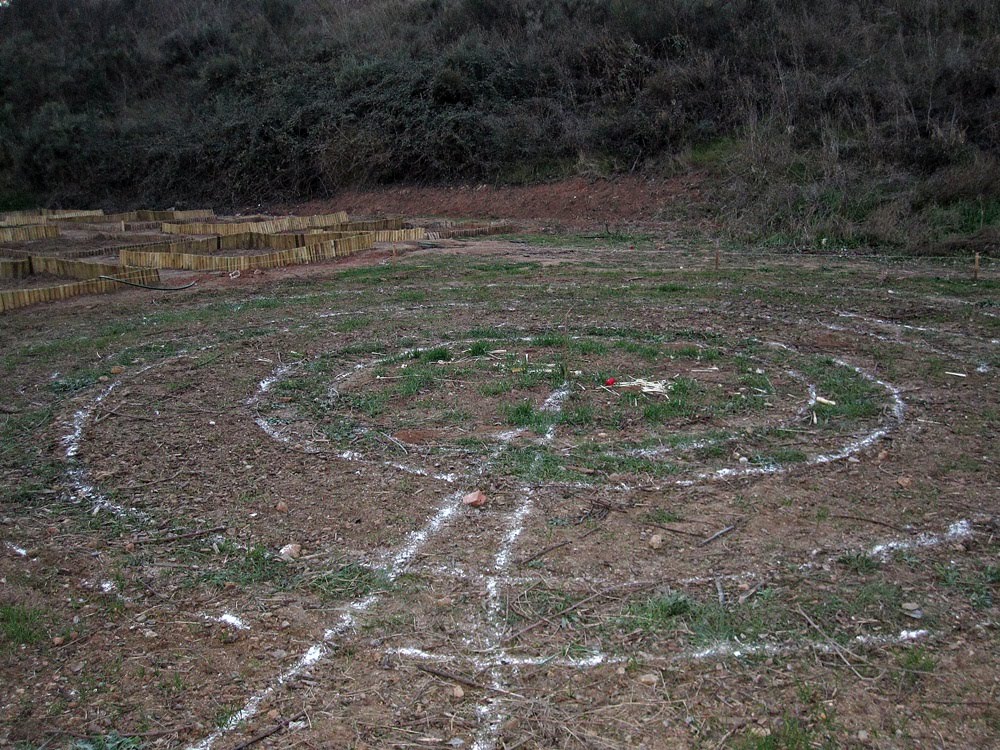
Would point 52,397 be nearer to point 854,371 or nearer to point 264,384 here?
point 264,384

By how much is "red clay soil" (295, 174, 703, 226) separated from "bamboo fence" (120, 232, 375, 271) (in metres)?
5.39

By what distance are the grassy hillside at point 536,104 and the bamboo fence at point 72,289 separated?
9.52 m

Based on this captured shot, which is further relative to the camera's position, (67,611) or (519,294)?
(519,294)

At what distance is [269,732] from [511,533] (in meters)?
1.76

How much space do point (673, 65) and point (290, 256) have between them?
12.1 meters

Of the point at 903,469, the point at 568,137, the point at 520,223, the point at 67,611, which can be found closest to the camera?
the point at 67,611

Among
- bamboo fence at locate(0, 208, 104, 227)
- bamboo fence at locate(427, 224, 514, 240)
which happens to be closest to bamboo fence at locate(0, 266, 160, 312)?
bamboo fence at locate(427, 224, 514, 240)

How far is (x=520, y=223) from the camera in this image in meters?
17.8

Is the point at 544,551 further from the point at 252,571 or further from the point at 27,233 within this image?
the point at 27,233

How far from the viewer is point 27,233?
Answer: 19.0m

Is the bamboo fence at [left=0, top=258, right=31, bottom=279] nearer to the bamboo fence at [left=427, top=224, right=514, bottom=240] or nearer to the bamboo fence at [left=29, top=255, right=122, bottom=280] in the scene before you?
the bamboo fence at [left=29, top=255, right=122, bottom=280]

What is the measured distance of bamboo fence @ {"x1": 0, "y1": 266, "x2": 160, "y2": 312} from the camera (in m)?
11.1

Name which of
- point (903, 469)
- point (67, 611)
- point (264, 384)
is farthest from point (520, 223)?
point (67, 611)

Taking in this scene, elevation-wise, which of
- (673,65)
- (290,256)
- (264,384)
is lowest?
(264,384)
